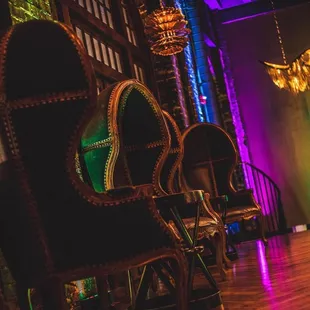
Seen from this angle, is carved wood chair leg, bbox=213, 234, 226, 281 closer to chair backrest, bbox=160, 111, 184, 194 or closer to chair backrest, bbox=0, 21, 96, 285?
chair backrest, bbox=160, 111, 184, 194

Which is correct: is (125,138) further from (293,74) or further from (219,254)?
(293,74)

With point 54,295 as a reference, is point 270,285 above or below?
below

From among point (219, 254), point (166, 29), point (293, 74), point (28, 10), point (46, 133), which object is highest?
point (166, 29)

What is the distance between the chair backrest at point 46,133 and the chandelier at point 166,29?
356 centimetres

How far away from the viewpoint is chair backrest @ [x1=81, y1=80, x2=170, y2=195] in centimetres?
298

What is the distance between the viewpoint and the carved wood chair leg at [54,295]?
172 cm

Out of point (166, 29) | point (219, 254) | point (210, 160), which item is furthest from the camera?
point (210, 160)

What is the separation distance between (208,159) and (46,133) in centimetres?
415

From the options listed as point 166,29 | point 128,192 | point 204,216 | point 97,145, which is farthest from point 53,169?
point 166,29

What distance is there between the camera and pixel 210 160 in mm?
5773

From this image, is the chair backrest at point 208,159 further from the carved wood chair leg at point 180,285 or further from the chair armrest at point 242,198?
the carved wood chair leg at point 180,285

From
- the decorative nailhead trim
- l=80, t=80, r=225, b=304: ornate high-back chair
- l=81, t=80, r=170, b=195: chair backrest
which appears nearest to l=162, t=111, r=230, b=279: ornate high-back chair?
l=80, t=80, r=225, b=304: ornate high-back chair

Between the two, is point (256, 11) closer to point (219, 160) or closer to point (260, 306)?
point (219, 160)

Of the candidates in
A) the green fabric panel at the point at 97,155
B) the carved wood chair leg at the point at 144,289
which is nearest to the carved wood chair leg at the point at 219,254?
the green fabric panel at the point at 97,155
